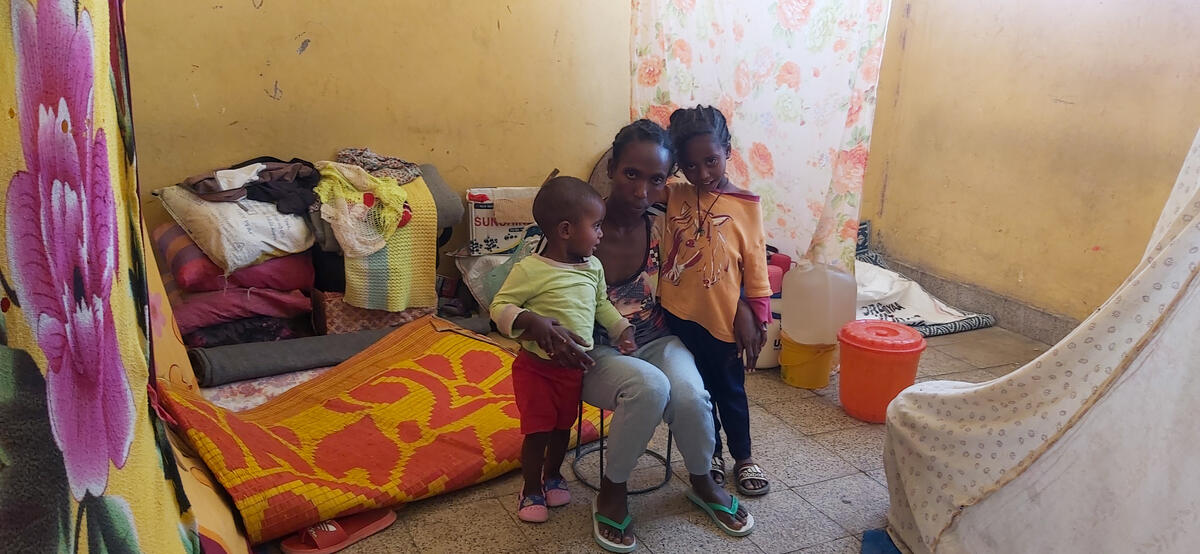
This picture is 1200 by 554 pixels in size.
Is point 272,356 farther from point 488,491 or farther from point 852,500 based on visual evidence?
point 852,500

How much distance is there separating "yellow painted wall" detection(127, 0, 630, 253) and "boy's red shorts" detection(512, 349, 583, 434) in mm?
1896

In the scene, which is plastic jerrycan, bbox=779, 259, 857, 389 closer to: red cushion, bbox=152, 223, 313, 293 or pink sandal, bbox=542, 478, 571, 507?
pink sandal, bbox=542, 478, 571, 507

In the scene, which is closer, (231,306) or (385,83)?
(231,306)

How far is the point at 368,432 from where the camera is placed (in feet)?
7.66

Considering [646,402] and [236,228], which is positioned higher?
Answer: [236,228]

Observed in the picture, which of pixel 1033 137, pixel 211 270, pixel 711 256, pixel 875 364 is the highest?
pixel 1033 137

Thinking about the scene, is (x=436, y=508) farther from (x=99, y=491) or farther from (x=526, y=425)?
(x=99, y=491)

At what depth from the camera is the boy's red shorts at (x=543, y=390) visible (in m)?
1.88

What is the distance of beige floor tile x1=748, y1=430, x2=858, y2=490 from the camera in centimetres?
227

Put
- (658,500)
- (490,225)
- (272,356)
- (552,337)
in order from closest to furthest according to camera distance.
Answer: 1. (552,337)
2. (658,500)
3. (272,356)
4. (490,225)

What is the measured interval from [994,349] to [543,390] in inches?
92.3

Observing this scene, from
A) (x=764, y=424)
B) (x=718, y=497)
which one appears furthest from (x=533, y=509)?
(x=764, y=424)

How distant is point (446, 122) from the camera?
3.55 m

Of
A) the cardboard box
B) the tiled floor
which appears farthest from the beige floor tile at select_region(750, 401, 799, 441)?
the cardboard box
